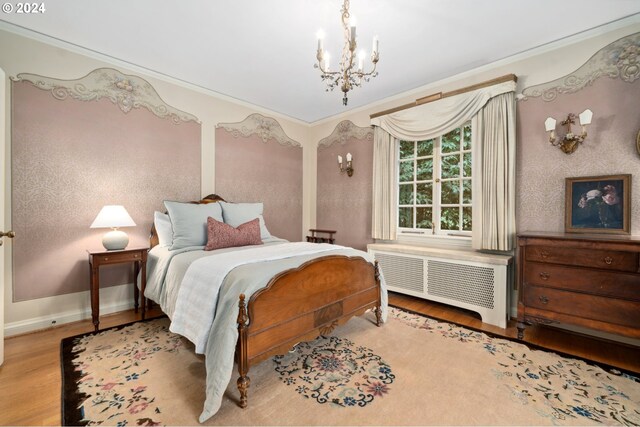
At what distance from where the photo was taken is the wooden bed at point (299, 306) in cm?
156

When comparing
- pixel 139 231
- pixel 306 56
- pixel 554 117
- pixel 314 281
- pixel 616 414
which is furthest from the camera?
pixel 139 231

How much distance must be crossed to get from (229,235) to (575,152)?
3328 mm

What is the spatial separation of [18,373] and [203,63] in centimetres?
305

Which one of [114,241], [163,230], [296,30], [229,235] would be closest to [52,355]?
[114,241]

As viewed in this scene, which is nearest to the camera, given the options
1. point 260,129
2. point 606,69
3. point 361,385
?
point 361,385

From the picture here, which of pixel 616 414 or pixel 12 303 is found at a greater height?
pixel 12 303

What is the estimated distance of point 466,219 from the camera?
3203 millimetres

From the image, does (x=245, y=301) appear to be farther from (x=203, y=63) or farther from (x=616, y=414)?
(x=203, y=63)

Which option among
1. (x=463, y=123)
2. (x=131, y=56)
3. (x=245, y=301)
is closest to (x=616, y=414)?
(x=245, y=301)

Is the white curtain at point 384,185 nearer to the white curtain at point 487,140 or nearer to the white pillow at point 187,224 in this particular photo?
the white curtain at point 487,140

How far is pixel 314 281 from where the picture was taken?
6.45ft

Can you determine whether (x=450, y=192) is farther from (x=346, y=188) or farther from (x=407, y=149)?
(x=346, y=188)

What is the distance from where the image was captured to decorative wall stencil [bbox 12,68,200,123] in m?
2.56

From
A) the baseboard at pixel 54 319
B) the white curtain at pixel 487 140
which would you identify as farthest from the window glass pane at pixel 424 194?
the baseboard at pixel 54 319
